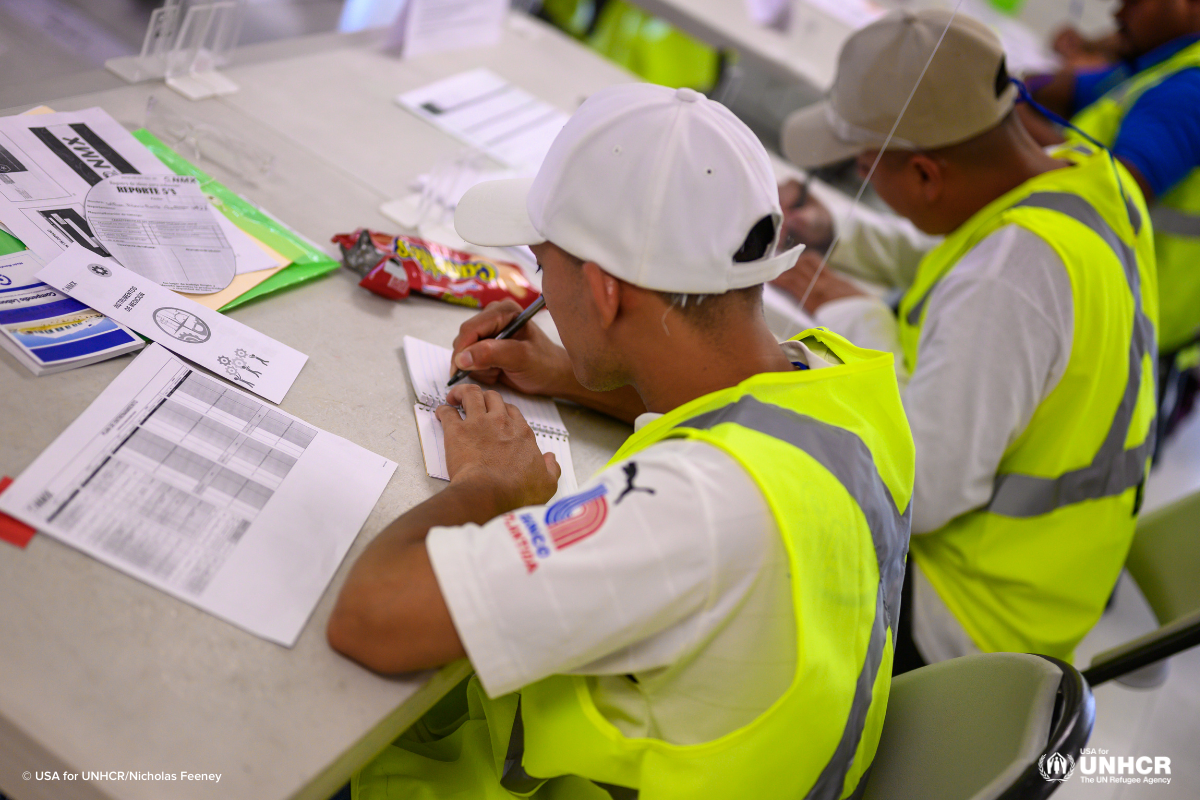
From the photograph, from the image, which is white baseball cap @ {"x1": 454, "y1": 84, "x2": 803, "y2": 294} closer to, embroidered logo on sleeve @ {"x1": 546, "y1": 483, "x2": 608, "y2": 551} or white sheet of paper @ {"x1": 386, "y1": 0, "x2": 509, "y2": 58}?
embroidered logo on sleeve @ {"x1": 546, "y1": 483, "x2": 608, "y2": 551}

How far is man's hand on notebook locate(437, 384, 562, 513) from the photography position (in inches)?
35.3

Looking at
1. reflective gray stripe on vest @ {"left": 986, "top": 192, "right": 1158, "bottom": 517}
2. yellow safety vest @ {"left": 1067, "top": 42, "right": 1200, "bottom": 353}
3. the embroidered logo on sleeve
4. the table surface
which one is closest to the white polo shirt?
the embroidered logo on sleeve

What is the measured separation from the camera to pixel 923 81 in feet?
4.38

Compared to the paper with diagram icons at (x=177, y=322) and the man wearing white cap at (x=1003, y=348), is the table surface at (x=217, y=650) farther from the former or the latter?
the man wearing white cap at (x=1003, y=348)

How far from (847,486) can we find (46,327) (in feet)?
2.68

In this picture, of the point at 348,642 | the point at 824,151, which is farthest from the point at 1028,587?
the point at 348,642

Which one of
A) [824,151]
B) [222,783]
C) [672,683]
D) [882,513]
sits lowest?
[222,783]

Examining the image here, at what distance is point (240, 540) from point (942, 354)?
3.27 feet

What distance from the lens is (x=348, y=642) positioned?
72 centimetres

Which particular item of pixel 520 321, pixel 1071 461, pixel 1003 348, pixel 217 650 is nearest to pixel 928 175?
pixel 1003 348

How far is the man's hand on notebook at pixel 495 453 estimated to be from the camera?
896 mm

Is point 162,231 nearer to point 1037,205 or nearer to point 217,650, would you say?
point 217,650

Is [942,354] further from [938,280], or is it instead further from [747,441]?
[747,441]

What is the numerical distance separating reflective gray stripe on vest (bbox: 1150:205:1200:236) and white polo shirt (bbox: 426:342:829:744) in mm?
1865
